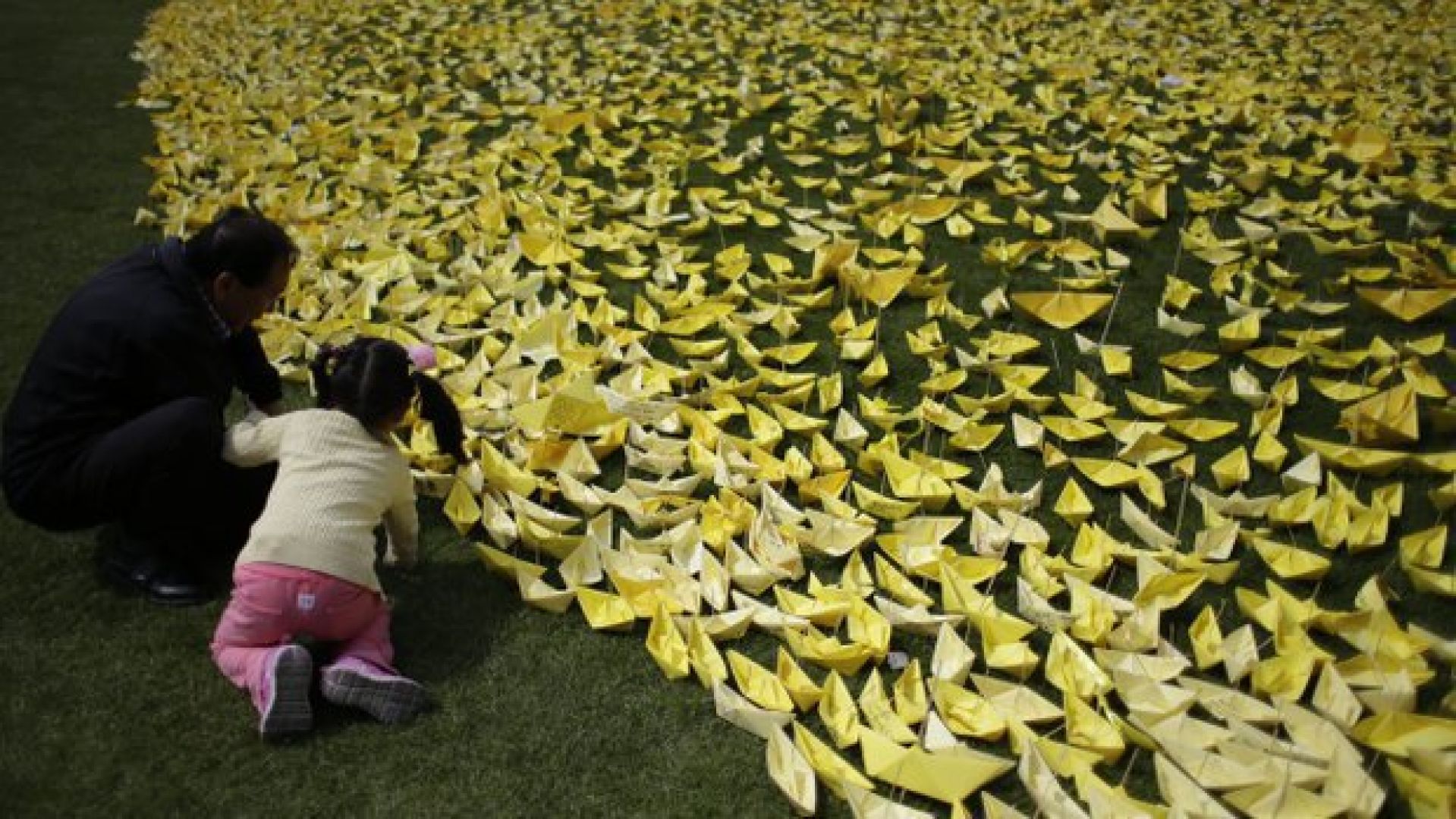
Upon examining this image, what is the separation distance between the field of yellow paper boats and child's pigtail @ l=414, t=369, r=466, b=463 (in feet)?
0.72

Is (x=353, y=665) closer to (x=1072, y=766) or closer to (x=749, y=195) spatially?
(x=1072, y=766)

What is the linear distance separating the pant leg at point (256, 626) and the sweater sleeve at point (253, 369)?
2.43 ft

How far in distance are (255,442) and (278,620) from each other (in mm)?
408

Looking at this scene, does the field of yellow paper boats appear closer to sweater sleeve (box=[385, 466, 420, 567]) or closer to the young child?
sweater sleeve (box=[385, 466, 420, 567])

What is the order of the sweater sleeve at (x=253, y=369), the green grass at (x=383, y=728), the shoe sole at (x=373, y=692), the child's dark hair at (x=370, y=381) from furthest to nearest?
the sweater sleeve at (x=253, y=369)
the child's dark hair at (x=370, y=381)
the shoe sole at (x=373, y=692)
the green grass at (x=383, y=728)

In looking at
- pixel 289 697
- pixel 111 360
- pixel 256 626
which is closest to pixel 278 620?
pixel 256 626

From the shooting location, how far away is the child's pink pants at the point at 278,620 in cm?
186

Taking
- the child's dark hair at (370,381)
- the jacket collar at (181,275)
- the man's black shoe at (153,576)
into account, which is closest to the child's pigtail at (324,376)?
the child's dark hair at (370,381)

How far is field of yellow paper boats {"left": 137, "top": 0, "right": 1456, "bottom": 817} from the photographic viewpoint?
1.82 metres

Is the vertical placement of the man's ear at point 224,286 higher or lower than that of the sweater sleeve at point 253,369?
higher

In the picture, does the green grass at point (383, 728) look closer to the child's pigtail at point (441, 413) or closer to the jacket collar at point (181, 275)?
the child's pigtail at point (441, 413)

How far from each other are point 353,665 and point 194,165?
10.7 feet

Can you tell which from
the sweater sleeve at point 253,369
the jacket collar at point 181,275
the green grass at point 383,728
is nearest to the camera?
the green grass at point 383,728

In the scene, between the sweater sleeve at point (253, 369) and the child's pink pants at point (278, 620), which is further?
the sweater sleeve at point (253, 369)
